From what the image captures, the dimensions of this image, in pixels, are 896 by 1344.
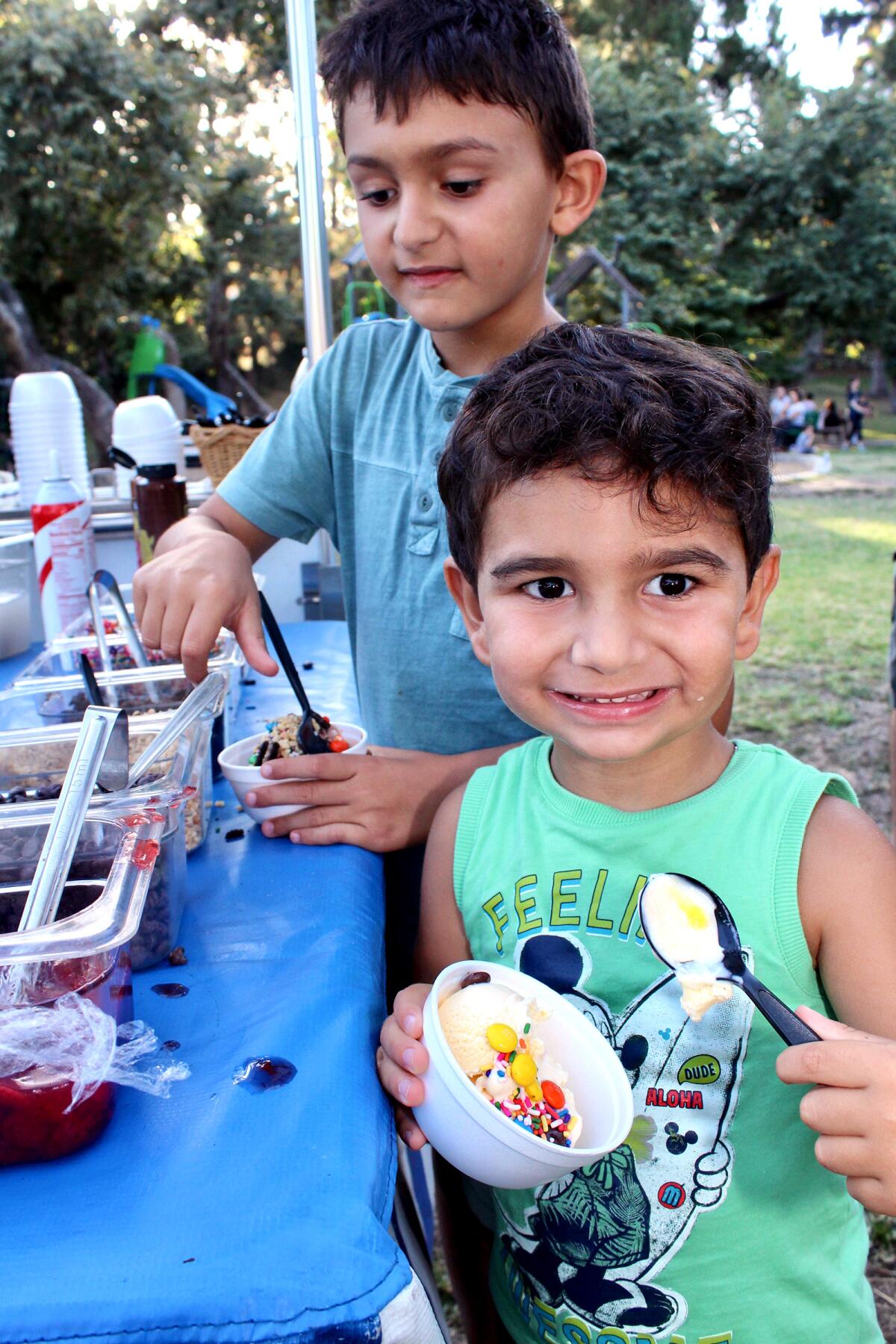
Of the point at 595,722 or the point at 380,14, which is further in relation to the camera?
the point at 380,14

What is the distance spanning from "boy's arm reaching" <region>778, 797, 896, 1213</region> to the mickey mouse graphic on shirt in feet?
0.34

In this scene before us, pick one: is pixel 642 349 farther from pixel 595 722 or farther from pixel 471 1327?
pixel 471 1327

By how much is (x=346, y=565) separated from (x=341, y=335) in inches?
14.5

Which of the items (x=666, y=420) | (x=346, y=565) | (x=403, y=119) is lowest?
(x=346, y=565)

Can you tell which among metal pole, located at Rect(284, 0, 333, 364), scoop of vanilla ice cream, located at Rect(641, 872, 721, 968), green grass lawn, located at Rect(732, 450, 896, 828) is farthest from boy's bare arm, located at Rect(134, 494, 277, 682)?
green grass lawn, located at Rect(732, 450, 896, 828)

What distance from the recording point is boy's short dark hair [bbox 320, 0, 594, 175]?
1.30 m

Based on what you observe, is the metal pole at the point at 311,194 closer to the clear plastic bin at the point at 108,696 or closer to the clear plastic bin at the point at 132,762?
the clear plastic bin at the point at 108,696

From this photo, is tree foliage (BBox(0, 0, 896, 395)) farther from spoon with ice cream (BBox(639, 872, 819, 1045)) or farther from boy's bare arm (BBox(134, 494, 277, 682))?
spoon with ice cream (BBox(639, 872, 819, 1045))

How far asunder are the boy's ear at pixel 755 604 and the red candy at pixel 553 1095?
0.49 meters

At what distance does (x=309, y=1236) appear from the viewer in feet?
2.00

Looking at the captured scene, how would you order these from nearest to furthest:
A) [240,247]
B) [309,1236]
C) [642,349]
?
[309,1236]
[642,349]
[240,247]

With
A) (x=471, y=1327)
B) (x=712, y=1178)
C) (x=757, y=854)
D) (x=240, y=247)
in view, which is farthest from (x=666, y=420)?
(x=240, y=247)

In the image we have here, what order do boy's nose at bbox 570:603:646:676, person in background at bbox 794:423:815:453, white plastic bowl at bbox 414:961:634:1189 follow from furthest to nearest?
person in background at bbox 794:423:815:453
boy's nose at bbox 570:603:646:676
white plastic bowl at bbox 414:961:634:1189

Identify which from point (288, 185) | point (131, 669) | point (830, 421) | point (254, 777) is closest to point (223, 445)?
point (131, 669)
